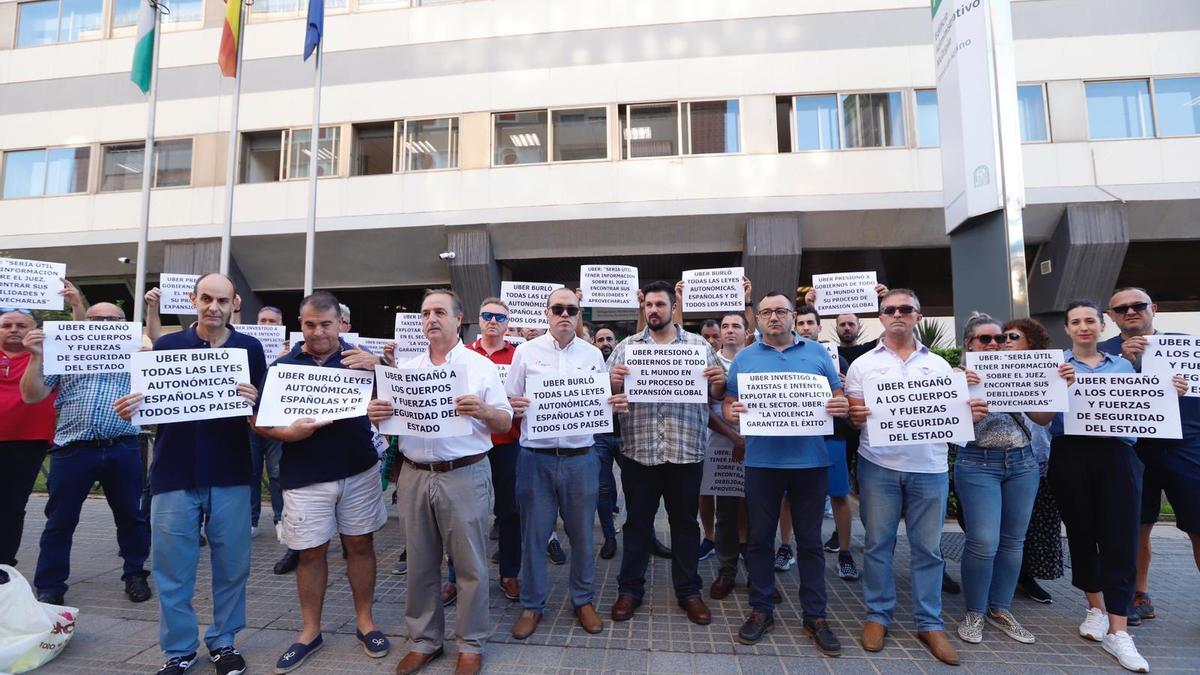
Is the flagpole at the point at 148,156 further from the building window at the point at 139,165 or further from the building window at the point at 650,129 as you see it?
the building window at the point at 650,129

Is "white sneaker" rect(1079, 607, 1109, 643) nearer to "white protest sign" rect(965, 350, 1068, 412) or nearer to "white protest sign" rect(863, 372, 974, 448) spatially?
"white protest sign" rect(965, 350, 1068, 412)

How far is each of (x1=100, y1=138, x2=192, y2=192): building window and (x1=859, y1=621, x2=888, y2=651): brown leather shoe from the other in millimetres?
18930

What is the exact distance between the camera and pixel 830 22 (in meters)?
13.9

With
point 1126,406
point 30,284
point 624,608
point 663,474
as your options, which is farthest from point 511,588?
point 30,284

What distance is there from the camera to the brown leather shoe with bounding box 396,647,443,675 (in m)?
3.35

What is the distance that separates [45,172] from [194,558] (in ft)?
63.9

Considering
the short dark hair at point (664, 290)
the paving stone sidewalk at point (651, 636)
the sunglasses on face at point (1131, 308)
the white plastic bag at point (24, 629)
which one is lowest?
the paving stone sidewalk at point (651, 636)

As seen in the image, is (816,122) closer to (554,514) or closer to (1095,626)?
(1095,626)

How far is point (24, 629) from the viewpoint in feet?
11.0

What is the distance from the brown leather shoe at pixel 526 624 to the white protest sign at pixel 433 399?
1.47 m

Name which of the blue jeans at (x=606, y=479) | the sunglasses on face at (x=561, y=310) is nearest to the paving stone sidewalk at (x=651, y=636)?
the blue jeans at (x=606, y=479)

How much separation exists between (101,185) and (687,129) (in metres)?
16.5

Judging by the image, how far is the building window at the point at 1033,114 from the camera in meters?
13.5

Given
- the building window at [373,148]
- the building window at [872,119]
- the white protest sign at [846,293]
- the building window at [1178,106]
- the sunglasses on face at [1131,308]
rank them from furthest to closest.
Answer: the building window at [373,148] → the building window at [872,119] → the building window at [1178,106] → the white protest sign at [846,293] → the sunglasses on face at [1131,308]
